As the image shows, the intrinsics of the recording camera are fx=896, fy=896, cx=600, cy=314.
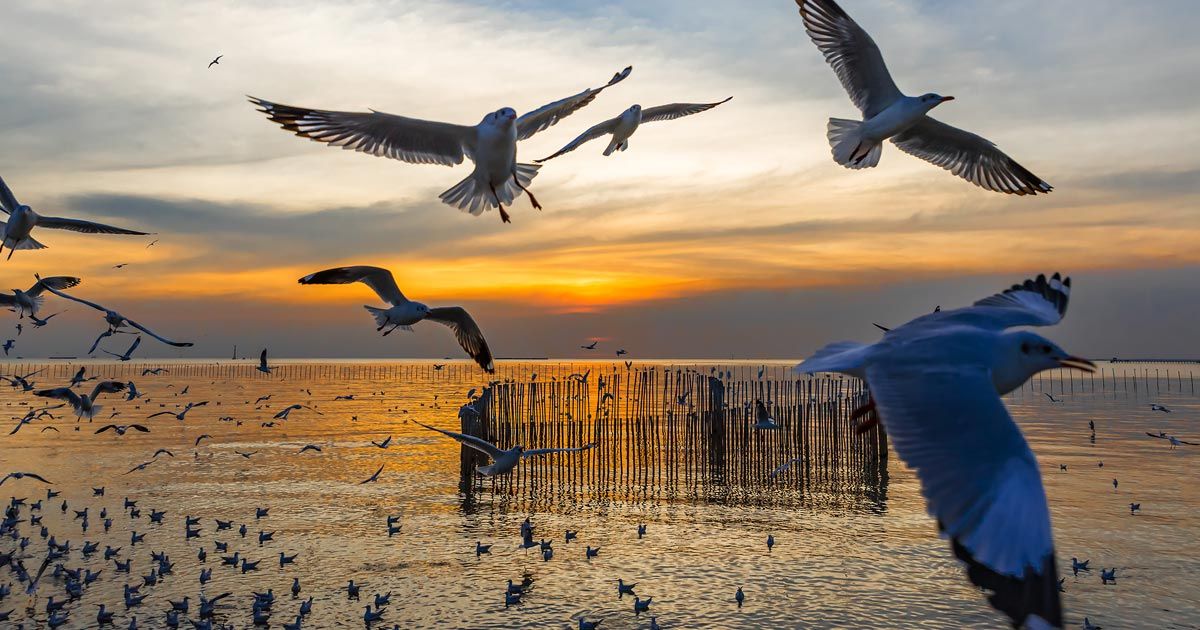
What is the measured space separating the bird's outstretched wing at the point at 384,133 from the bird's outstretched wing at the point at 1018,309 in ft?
19.7

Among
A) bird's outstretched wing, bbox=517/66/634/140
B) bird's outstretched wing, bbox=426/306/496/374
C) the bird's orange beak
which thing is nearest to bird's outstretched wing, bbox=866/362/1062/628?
the bird's orange beak

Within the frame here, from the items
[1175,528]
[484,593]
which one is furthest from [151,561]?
[1175,528]

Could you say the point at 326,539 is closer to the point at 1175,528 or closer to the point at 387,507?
the point at 387,507

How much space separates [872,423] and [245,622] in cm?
1086

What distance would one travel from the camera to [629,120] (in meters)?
12.5

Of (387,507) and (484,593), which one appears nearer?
(484,593)

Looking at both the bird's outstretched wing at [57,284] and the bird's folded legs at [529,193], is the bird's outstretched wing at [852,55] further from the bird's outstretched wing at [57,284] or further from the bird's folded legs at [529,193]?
the bird's outstretched wing at [57,284]

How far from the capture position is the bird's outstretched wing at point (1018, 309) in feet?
16.0

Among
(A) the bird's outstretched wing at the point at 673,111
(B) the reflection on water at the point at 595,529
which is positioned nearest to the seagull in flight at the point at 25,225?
(B) the reflection on water at the point at 595,529

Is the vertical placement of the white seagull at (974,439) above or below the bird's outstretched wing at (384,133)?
below

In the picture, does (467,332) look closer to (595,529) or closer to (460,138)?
(460,138)

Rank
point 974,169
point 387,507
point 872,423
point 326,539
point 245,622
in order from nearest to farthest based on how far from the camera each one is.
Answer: point 872,423, point 974,169, point 245,622, point 326,539, point 387,507

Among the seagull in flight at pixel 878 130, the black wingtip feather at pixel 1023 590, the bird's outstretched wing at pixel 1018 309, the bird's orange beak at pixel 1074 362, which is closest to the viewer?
the black wingtip feather at pixel 1023 590

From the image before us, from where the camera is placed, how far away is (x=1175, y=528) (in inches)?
757
